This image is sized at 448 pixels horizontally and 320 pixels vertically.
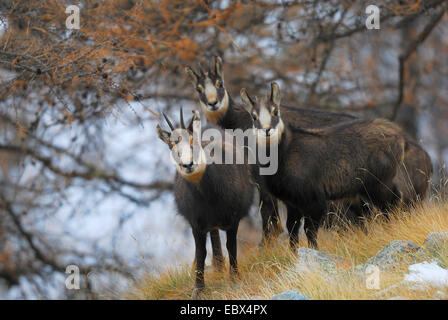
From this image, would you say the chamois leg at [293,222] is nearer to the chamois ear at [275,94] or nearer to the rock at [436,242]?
the chamois ear at [275,94]

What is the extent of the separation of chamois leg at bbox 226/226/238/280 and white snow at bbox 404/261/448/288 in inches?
86.4

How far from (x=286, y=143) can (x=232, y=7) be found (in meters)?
3.08

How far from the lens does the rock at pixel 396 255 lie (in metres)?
6.18

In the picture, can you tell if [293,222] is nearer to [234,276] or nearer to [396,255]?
[234,276]

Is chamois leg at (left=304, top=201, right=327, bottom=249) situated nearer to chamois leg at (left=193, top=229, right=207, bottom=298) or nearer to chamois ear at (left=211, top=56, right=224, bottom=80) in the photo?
chamois leg at (left=193, top=229, right=207, bottom=298)

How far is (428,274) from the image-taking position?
5703 mm

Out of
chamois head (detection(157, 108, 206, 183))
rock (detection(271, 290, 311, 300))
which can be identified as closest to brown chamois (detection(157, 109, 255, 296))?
chamois head (detection(157, 108, 206, 183))

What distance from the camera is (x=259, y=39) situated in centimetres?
1264

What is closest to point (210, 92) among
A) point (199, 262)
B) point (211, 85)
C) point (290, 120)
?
point (211, 85)

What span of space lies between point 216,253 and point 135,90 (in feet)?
8.36

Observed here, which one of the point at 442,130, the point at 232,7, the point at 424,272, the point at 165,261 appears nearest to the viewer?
the point at 424,272
